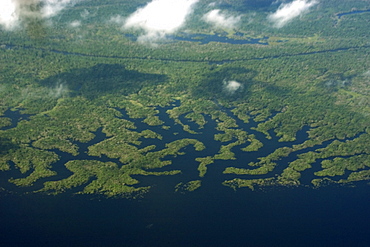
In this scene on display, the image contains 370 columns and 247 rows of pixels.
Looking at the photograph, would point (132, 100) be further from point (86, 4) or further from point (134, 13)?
point (86, 4)


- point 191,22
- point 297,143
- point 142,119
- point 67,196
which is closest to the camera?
point 67,196

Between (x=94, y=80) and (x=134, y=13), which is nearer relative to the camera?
(x=94, y=80)

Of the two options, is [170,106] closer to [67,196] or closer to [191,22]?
[67,196]

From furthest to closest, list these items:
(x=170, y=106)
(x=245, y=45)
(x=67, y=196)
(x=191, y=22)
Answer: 1. (x=191, y=22)
2. (x=245, y=45)
3. (x=170, y=106)
4. (x=67, y=196)

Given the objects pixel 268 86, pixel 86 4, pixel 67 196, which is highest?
pixel 86 4

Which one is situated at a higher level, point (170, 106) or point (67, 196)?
point (170, 106)

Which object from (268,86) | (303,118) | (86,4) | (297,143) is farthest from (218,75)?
(86,4)

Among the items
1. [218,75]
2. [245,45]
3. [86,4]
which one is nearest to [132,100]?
[218,75]
